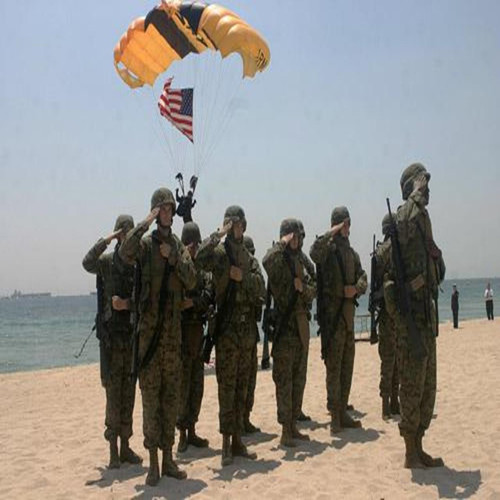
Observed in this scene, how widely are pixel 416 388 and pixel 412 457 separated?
2.16 feet

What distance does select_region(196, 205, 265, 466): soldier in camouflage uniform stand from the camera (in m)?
5.74

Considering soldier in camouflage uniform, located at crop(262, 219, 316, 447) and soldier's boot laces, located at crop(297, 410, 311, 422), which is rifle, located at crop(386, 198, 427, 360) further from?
soldier's boot laces, located at crop(297, 410, 311, 422)

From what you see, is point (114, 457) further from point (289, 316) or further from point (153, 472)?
point (289, 316)

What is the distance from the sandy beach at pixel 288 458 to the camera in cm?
491

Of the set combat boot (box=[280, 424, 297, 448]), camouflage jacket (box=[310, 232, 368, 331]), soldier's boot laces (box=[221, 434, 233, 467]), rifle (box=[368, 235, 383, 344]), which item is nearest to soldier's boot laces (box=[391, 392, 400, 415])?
rifle (box=[368, 235, 383, 344])

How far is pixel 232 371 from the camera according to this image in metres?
5.80

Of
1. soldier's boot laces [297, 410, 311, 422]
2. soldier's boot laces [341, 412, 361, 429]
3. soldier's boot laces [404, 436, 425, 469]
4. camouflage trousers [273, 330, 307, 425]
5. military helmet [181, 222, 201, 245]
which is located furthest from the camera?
soldier's boot laces [297, 410, 311, 422]

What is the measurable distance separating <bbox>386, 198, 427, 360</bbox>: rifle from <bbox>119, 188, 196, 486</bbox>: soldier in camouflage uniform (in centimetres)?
193

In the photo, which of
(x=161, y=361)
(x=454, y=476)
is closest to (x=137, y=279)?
(x=161, y=361)

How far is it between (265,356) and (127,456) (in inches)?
125

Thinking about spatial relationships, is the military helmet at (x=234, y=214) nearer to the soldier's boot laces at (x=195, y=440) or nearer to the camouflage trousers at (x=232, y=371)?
the camouflage trousers at (x=232, y=371)

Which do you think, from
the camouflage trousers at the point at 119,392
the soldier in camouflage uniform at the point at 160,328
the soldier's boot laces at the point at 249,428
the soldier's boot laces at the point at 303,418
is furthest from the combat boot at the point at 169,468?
the soldier's boot laces at the point at 303,418

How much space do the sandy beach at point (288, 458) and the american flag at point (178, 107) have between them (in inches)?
244

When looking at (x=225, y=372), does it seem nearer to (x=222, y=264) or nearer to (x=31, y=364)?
(x=222, y=264)
